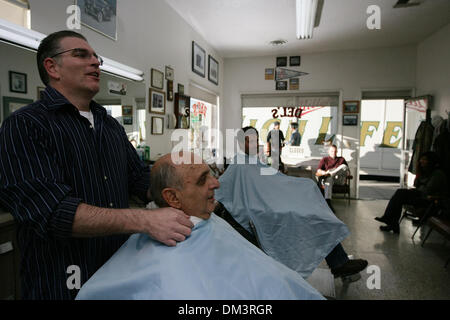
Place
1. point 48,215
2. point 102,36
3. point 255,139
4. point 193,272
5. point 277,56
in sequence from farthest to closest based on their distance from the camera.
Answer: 1. point 277,56
2. point 255,139
3. point 102,36
4. point 193,272
5. point 48,215

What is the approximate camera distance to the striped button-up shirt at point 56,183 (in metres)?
0.80

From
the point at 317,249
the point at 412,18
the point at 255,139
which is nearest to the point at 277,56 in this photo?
the point at 412,18

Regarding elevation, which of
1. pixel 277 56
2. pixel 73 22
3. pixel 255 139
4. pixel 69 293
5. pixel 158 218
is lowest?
pixel 69 293

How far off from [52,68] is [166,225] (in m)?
0.70

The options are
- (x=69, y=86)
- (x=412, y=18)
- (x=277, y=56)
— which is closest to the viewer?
(x=69, y=86)

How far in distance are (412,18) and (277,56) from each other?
262 centimetres

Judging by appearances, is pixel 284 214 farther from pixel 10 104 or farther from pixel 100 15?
pixel 100 15

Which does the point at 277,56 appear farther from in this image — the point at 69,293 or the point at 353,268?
the point at 69,293

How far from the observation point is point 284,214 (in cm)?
246

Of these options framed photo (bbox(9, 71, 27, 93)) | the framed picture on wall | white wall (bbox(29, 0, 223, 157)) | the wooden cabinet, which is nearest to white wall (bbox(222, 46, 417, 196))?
white wall (bbox(29, 0, 223, 157))

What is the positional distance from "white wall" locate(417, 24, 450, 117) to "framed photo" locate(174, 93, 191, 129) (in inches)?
163

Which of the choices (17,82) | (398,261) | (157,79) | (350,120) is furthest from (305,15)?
(17,82)

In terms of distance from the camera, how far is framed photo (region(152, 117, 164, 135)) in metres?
3.53

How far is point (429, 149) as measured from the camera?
184 inches
